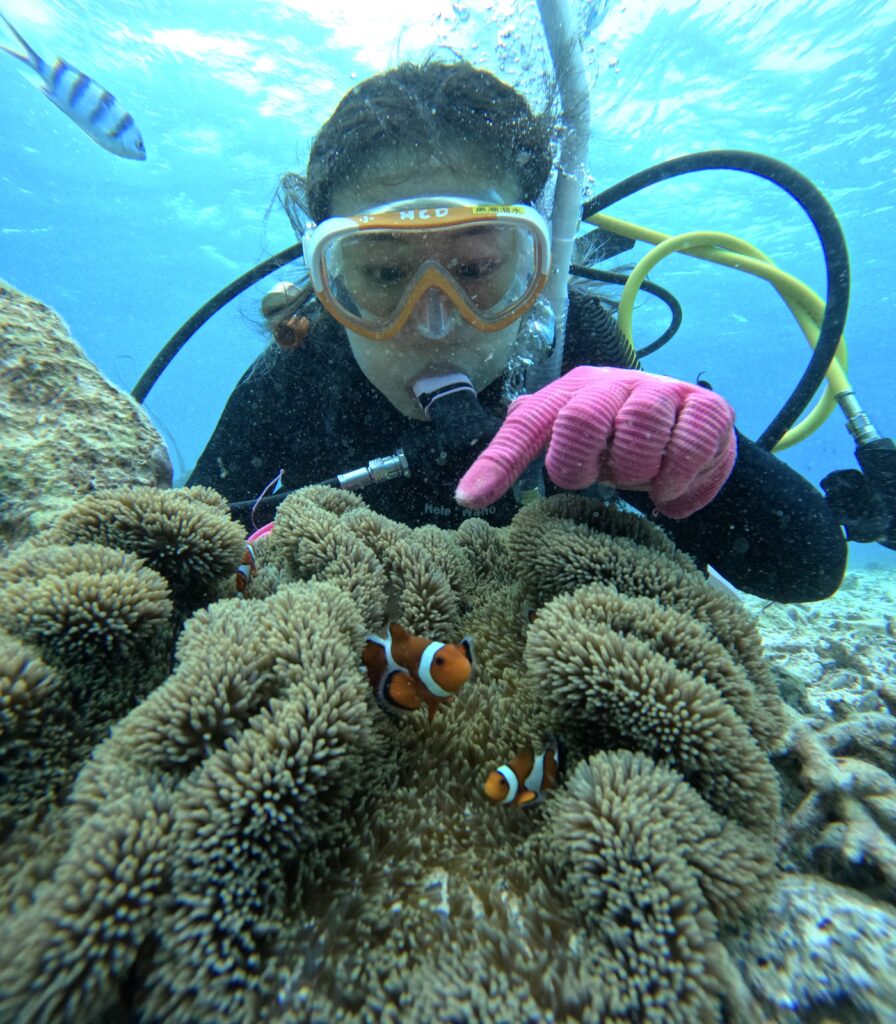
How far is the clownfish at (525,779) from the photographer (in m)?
1.01

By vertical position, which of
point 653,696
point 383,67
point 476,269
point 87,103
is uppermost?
point 87,103

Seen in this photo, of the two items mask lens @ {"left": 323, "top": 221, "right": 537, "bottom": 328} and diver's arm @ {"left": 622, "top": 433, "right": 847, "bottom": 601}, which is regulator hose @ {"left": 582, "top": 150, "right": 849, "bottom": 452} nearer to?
diver's arm @ {"left": 622, "top": 433, "right": 847, "bottom": 601}

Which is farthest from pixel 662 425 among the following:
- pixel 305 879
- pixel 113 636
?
pixel 113 636

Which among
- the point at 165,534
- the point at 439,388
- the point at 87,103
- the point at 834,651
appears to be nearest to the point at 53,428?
the point at 165,534

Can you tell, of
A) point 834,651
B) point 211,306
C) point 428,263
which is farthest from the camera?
point 211,306

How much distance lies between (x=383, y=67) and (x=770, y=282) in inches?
104

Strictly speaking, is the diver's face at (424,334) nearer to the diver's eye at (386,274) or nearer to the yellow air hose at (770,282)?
the diver's eye at (386,274)

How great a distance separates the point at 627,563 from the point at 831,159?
25259 millimetres

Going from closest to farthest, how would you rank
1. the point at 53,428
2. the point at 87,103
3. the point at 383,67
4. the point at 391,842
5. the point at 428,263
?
the point at 391,842
the point at 53,428
the point at 428,263
the point at 383,67
the point at 87,103

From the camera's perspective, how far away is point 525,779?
1036 millimetres

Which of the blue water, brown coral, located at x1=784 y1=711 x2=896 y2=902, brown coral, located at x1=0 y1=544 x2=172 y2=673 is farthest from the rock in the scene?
brown coral, located at x1=784 y1=711 x2=896 y2=902

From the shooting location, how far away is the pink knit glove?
1.25 m

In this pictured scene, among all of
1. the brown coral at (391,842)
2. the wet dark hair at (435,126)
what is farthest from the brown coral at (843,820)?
the wet dark hair at (435,126)

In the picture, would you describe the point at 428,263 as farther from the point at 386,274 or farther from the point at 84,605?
the point at 84,605
